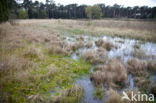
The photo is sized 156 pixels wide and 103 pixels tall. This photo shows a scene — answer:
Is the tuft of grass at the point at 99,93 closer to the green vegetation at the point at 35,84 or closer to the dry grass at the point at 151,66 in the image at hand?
the green vegetation at the point at 35,84

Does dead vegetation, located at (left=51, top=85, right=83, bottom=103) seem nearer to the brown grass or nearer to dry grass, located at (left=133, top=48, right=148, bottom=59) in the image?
the brown grass

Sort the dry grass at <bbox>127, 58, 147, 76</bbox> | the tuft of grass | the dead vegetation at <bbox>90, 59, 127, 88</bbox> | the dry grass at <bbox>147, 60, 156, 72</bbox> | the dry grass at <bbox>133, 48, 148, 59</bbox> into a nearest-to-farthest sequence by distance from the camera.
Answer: the tuft of grass → the dead vegetation at <bbox>90, 59, 127, 88</bbox> → the dry grass at <bbox>127, 58, 147, 76</bbox> → the dry grass at <bbox>147, 60, 156, 72</bbox> → the dry grass at <bbox>133, 48, 148, 59</bbox>

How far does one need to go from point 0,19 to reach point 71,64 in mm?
11501

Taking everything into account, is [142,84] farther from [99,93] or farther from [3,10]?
[3,10]

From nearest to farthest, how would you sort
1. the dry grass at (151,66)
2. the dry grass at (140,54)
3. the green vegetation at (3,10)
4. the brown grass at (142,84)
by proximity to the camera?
1. the brown grass at (142,84)
2. the dry grass at (151,66)
3. the dry grass at (140,54)
4. the green vegetation at (3,10)

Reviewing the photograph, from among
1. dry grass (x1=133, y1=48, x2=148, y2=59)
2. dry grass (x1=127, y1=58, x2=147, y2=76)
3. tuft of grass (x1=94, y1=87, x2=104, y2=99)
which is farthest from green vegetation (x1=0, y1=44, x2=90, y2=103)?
dry grass (x1=133, y1=48, x2=148, y2=59)

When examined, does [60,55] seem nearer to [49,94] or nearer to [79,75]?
[79,75]

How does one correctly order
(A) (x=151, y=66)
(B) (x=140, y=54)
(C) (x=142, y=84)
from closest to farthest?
1. (C) (x=142, y=84)
2. (A) (x=151, y=66)
3. (B) (x=140, y=54)

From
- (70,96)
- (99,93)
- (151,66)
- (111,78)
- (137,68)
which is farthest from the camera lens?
(151,66)

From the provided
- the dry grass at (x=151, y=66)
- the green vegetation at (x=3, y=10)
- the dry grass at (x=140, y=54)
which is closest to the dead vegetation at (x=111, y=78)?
the dry grass at (x=151, y=66)

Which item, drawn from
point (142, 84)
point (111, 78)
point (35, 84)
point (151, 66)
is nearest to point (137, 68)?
point (151, 66)

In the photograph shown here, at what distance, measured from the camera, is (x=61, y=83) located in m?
3.07

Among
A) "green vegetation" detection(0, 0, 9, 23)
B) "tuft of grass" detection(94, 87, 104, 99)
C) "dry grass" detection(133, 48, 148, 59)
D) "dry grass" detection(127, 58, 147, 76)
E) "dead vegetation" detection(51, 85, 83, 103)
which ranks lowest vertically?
"tuft of grass" detection(94, 87, 104, 99)

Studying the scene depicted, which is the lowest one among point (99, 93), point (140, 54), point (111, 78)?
point (99, 93)
